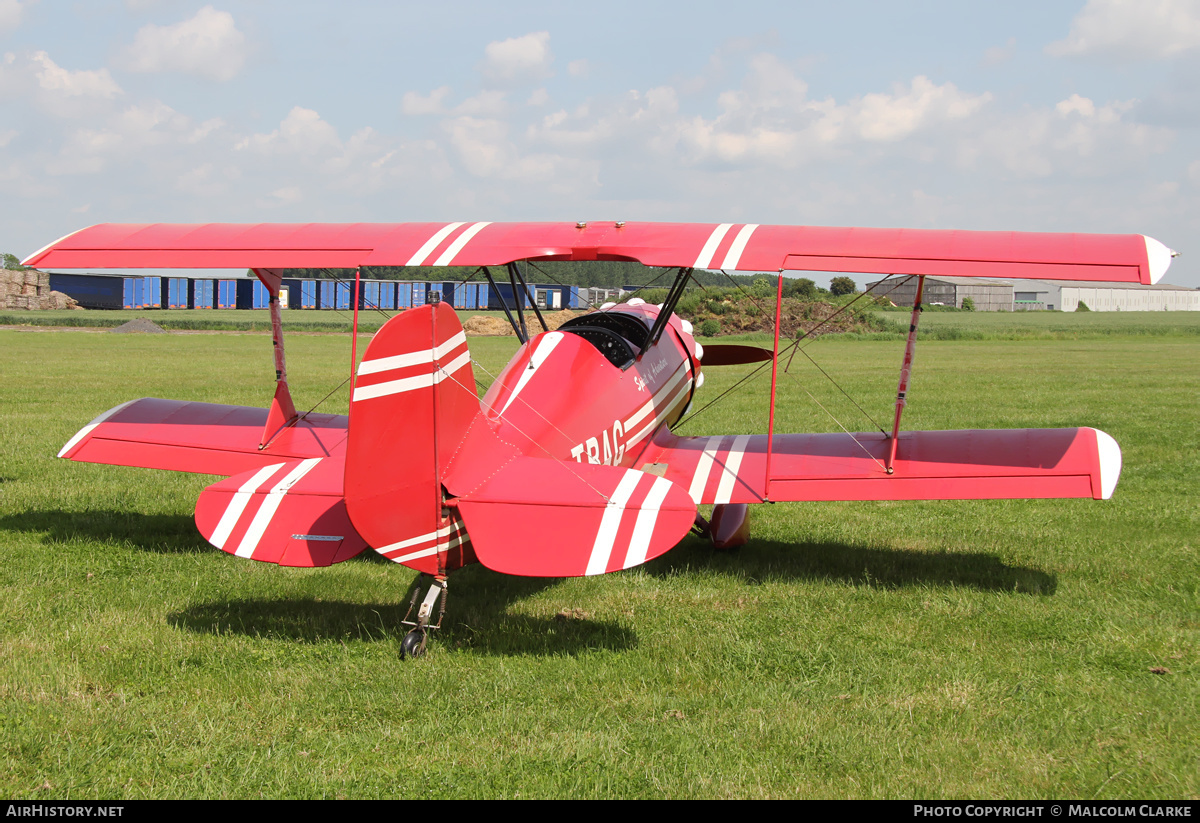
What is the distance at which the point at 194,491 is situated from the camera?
9.42 meters

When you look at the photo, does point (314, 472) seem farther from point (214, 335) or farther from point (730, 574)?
point (214, 335)

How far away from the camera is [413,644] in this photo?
5.07 meters

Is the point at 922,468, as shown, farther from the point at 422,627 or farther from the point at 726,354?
the point at 726,354

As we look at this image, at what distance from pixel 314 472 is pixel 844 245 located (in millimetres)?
3524

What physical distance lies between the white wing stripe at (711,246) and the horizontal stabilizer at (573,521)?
1.72 metres

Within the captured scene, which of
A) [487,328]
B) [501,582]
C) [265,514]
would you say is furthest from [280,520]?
[487,328]

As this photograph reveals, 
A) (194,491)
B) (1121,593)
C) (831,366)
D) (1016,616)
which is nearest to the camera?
(1016,616)

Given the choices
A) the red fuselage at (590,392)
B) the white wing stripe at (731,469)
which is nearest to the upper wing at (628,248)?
the red fuselage at (590,392)

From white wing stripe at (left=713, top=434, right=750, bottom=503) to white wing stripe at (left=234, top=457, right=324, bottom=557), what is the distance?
9.39 feet

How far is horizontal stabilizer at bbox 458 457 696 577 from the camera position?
14.5 ft

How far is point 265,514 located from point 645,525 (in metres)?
1.96

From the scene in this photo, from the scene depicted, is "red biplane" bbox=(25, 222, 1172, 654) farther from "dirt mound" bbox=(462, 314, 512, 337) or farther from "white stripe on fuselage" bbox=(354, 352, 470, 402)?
"dirt mound" bbox=(462, 314, 512, 337)

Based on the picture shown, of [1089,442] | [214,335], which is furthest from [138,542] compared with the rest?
[214,335]

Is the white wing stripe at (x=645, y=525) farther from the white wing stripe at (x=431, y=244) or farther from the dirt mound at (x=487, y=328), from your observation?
the dirt mound at (x=487, y=328)
